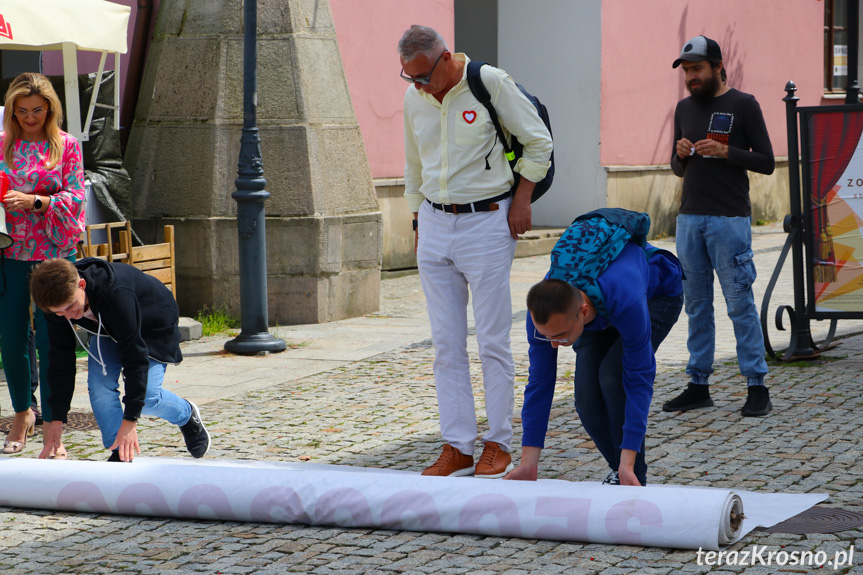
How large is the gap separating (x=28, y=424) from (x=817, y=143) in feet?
16.3

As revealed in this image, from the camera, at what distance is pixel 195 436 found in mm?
5398

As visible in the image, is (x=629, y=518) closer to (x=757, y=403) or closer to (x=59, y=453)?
(x=757, y=403)

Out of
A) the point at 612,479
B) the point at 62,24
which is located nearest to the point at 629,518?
the point at 612,479

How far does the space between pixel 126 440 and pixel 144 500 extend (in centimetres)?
37

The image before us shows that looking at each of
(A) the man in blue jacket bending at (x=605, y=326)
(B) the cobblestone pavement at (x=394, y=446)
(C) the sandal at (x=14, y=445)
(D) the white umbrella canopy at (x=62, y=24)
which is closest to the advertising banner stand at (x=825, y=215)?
(B) the cobblestone pavement at (x=394, y=446)

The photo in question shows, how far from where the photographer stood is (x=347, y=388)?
23.3 feet

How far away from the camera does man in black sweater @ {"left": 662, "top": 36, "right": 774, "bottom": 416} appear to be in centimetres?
604

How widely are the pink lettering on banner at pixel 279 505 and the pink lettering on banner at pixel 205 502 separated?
0.11 metres

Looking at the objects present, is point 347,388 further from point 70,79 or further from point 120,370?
point 70,79

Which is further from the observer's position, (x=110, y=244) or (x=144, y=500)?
(x=110, y=244)

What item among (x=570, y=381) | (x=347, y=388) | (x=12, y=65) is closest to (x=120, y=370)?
(x=347, y=388)

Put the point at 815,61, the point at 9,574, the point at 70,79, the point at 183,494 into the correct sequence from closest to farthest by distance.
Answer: the point at 9,574 → the point at 183,494 → the point at 70,79 → the point at 815,61

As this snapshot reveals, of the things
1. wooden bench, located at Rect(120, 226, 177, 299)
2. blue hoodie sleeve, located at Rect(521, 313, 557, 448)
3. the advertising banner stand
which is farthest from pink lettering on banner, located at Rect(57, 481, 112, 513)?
the advertising banner stand

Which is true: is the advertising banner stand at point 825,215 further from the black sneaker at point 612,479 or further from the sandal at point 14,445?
the sandal at point 14,445
